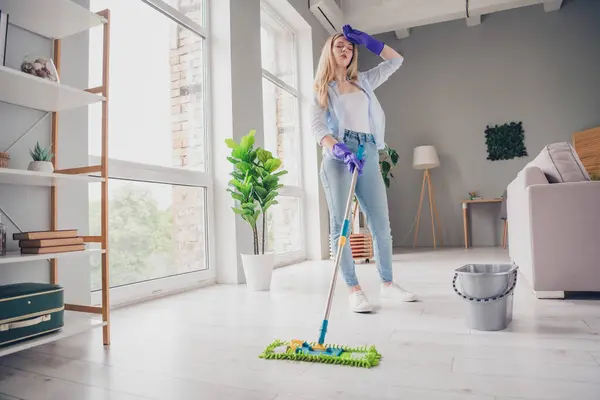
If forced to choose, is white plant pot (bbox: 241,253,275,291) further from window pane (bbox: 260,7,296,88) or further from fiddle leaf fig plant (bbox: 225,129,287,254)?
window pane (bbox: 260,7,296,88)

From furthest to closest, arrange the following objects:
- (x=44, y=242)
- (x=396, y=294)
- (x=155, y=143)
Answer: (x=155, y=143) < (x=396, y=294) < (x=44, y=242)

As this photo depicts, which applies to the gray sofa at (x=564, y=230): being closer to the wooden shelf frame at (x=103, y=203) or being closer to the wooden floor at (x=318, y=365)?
the wooden floor at (x=318, y=365)

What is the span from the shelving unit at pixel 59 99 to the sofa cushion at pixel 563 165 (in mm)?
2137

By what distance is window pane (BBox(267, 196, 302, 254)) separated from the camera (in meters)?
4.16

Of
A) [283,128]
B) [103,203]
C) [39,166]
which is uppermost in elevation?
[283,128]

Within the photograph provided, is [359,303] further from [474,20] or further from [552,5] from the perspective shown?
[552,5]

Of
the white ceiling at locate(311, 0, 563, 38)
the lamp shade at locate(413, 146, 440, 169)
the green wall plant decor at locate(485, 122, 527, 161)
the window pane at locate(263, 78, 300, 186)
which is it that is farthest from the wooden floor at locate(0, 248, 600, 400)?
the green wall plant decor at locate(485, 122, 527, 161)

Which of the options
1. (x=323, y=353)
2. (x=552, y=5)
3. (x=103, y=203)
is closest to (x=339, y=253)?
(x=323, y=353)

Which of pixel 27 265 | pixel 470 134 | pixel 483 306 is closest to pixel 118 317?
pixel 27 265

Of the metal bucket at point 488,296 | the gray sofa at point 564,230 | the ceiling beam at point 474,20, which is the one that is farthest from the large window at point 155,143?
the ceiling beam at point 474,20

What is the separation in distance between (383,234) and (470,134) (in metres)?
4.35

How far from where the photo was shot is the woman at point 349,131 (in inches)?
81.9

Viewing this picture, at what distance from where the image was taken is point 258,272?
2.82m

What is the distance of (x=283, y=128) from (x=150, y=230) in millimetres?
2293
